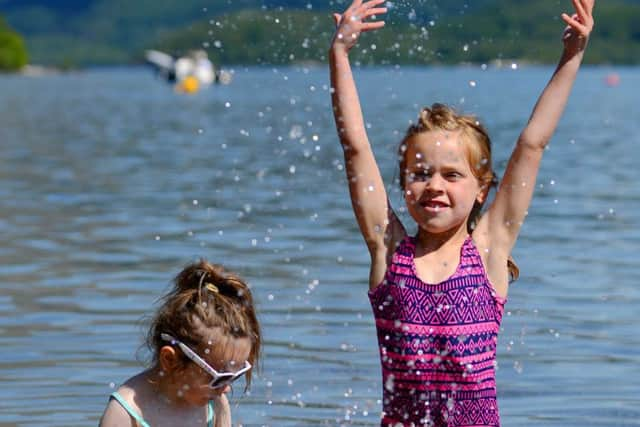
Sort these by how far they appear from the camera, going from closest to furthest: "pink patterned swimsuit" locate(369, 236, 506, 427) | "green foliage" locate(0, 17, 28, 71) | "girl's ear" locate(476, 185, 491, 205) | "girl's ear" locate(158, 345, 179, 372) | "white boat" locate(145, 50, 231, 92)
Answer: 1. "pink patterned swimsuit" locate(369, 236, 506, 427)
2. "girl's ear" locate(158, 345, 179, 372)
3. "girl's ear" locate(476, 185, 491, 205)
4. "white boat" locate(145, 50, 231, 92)
5. "green foliage" locate(0, 17, 28, 71)

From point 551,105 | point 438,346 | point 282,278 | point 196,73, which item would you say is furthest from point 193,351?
point 196,73

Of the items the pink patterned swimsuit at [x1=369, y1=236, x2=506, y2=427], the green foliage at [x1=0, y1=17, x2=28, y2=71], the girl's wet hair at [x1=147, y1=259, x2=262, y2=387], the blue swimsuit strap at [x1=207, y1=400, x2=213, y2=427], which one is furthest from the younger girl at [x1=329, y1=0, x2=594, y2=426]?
the green foliage at [x1=0, y1=17, x2=28, y2=71]

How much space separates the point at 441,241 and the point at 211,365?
0.79 meters

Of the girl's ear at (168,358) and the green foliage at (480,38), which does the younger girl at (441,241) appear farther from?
the green foliage at (480,38)

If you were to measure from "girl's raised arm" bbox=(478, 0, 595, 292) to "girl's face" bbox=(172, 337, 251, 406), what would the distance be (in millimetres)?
818

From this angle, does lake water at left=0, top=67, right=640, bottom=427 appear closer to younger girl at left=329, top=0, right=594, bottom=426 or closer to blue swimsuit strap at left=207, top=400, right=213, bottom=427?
younger girl at left=329, top=0, right=594, bottom=426

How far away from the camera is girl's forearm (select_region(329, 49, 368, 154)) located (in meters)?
4.38

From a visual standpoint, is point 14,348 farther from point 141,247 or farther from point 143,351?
point 141,247

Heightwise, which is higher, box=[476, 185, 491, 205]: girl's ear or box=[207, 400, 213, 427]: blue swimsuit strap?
box=[476, 185, 491, 205]: girl's ear

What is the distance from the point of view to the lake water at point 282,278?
6758 mm

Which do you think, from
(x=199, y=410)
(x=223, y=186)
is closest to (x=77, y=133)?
(x=223, y=186)

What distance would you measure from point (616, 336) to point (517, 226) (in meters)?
3.73

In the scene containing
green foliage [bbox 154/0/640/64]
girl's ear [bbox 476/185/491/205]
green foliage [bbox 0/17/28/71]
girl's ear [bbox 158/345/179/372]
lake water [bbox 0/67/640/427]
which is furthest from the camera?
green foliage [bbox 0/17/28/71]

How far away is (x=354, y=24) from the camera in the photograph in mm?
4367
